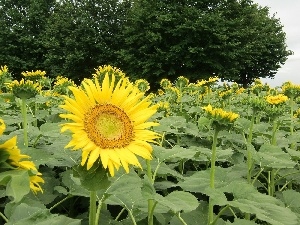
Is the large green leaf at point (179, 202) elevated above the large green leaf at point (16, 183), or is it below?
below

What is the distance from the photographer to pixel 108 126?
4.51ft

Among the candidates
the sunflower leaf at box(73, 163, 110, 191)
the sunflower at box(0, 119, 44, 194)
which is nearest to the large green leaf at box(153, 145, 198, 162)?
the sunflower leaf at box(73, 163, 110, 191)

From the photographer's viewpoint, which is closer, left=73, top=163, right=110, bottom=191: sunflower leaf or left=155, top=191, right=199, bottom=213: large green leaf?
left=73, top=163, right=110, bottom=191: sunflower leaf

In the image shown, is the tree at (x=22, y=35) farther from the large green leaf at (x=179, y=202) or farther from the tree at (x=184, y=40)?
the large green leaf at (x=179, y=202)

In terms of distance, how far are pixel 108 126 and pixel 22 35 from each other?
32790 mm

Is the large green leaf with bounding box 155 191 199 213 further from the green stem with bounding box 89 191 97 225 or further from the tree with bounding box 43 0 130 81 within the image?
the tree with bounding box 43 0 130 81

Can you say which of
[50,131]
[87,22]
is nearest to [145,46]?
[87,22]

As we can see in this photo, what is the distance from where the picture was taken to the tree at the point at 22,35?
103ft

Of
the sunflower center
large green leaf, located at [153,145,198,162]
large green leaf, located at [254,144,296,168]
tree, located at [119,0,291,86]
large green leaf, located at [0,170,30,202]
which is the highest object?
tree, located at [119,0,291,86]

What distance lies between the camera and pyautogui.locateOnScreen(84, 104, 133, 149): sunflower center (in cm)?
131

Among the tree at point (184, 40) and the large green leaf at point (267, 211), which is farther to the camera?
the tree at point (184, 40)

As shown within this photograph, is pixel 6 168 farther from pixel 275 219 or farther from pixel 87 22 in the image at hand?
pixel 87 22

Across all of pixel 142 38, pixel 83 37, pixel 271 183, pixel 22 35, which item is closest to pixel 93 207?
pixel 271 183

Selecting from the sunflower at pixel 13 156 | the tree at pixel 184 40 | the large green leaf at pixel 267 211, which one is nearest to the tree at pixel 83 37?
the tree at pixel 184 40
